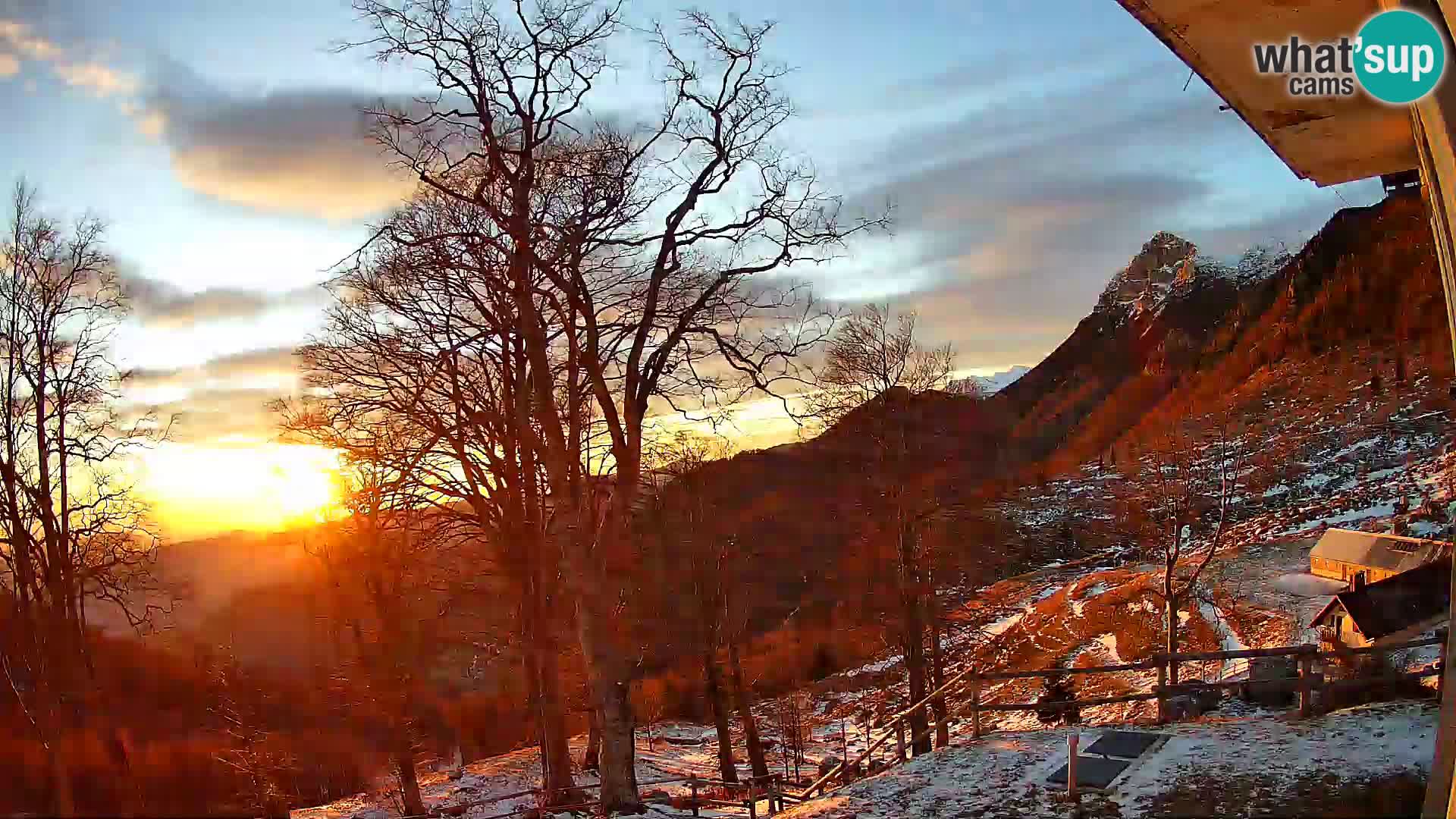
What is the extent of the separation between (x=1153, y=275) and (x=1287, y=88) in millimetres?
172180

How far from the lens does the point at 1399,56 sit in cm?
392

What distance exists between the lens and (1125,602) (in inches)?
1241

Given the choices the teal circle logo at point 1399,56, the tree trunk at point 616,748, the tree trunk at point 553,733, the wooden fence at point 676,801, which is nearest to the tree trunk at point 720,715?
the wooden fence at point 676,801

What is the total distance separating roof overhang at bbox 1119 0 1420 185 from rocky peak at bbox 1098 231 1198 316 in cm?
14879

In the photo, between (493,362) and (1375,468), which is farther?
(1375,468)

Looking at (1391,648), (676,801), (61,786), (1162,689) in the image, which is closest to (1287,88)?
(61,786)

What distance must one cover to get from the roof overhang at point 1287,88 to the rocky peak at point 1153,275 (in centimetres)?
14879

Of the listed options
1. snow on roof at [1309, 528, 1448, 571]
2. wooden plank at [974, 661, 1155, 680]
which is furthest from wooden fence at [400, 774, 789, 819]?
snow on roof at [1309, 528, 1448, 571]

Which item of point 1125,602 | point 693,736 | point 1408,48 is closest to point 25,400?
point 1408,48

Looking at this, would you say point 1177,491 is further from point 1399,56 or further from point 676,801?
point 1399,56

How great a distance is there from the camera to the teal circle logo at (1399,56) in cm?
362

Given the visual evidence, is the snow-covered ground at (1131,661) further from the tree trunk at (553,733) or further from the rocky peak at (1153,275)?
the rocky peak at (1153,275)

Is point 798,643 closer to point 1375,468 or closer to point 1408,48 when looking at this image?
point 1408,48

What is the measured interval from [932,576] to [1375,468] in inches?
1881
